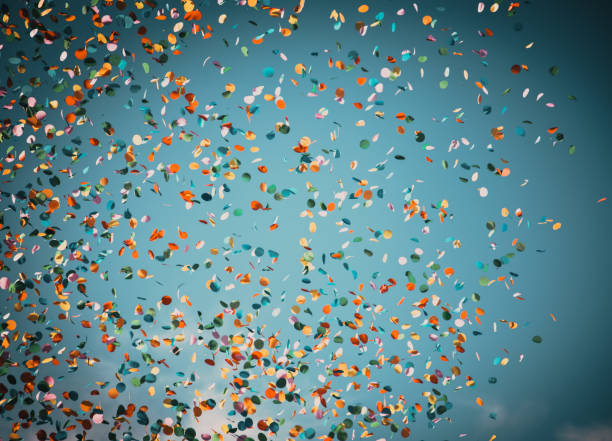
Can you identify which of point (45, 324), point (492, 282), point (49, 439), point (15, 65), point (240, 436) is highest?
point (15, 65)

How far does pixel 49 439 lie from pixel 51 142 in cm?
299

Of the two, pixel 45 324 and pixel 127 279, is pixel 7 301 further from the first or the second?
pixel 127 279

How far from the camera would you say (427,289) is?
5.47m

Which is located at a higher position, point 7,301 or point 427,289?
point 427,289

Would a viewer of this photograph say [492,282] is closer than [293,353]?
No

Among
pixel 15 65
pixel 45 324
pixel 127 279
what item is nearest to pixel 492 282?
pixel 127 279

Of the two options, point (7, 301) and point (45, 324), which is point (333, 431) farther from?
point (7, 301)

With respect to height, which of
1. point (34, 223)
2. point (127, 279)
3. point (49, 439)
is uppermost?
point (34, 223)

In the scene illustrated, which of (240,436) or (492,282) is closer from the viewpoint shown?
(240,436)

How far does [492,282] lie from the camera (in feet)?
18.5

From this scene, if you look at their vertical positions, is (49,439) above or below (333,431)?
below

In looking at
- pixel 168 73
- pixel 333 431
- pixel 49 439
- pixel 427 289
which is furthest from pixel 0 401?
pixel 427 289

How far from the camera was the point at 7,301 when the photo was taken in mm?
5367

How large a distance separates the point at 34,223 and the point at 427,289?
418 centimetres
